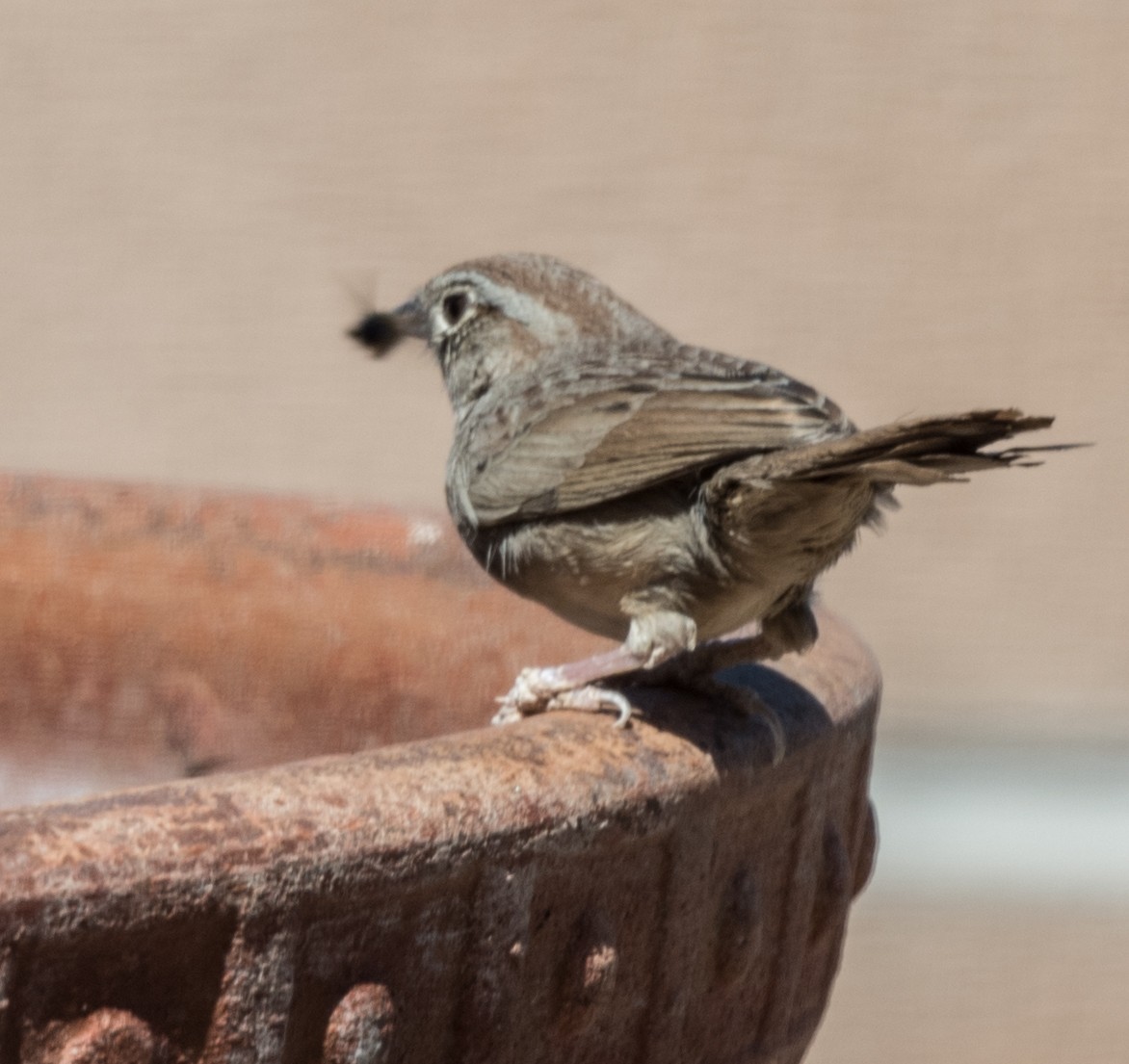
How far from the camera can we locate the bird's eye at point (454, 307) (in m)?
3.70

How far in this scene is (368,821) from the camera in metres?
1.88

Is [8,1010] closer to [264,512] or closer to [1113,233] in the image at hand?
[264,512]

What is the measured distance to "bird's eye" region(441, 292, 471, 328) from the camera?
370 centimetres

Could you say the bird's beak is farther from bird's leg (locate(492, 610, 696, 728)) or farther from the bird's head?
bird's leg (locate(492, 610, 696, 728))

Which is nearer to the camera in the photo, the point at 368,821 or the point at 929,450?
the point at 368,821

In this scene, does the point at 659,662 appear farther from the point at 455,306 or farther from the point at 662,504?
the point at 455,306

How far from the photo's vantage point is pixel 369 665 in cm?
327

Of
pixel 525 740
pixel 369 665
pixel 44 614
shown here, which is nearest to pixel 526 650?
pixel 369 665

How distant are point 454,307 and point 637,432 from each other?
0.81 m

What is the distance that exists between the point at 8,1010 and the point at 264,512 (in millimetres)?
1848

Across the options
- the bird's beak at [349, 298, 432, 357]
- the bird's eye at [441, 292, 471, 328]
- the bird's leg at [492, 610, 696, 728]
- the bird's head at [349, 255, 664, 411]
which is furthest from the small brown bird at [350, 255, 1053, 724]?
the bird's beak at [349, 298, 432, 357]

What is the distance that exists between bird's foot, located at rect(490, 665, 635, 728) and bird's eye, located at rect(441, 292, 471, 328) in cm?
91

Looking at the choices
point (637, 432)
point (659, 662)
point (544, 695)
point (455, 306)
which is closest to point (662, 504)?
point (637, 432)

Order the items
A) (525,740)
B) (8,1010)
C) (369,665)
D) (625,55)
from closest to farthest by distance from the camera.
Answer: (8,1010) → (525,740) → (369,665) → (625,55)
